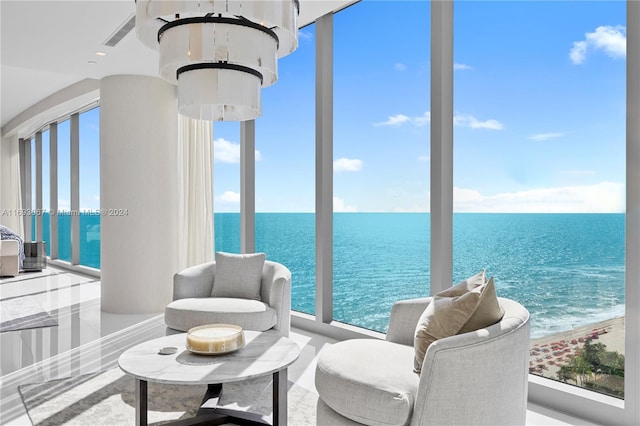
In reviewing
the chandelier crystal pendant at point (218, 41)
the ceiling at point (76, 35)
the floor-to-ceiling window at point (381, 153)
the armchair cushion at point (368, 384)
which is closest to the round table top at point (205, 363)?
the armchair cushion at point (368, 384)

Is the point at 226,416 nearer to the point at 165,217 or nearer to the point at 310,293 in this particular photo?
the point at 165,217

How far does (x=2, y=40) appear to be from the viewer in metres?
4.57

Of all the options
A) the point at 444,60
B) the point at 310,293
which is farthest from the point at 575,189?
the point at 310,293

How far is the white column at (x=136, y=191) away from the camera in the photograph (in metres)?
5.62

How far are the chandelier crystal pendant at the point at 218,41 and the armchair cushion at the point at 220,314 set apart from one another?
Answer: 1689 mm

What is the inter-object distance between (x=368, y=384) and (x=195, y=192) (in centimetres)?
455

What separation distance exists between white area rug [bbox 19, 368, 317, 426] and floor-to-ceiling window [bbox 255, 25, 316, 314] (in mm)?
9865

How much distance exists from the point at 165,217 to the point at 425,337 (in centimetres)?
420

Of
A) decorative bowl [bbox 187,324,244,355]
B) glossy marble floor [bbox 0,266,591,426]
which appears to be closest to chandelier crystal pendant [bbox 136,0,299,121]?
decorative bowl [bbox 187,324,244,355]

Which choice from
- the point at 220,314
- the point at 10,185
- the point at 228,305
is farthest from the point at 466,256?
the point at 10,185

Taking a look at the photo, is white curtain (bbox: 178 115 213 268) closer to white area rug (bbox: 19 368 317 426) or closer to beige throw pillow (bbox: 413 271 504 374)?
white area rug (bbox: 19 368 317 426)

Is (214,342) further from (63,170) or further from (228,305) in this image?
(63,170)

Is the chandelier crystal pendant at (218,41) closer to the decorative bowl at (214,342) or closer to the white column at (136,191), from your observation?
the decorative bowl at (214,342)

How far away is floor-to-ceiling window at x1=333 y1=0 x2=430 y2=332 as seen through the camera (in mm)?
12203
